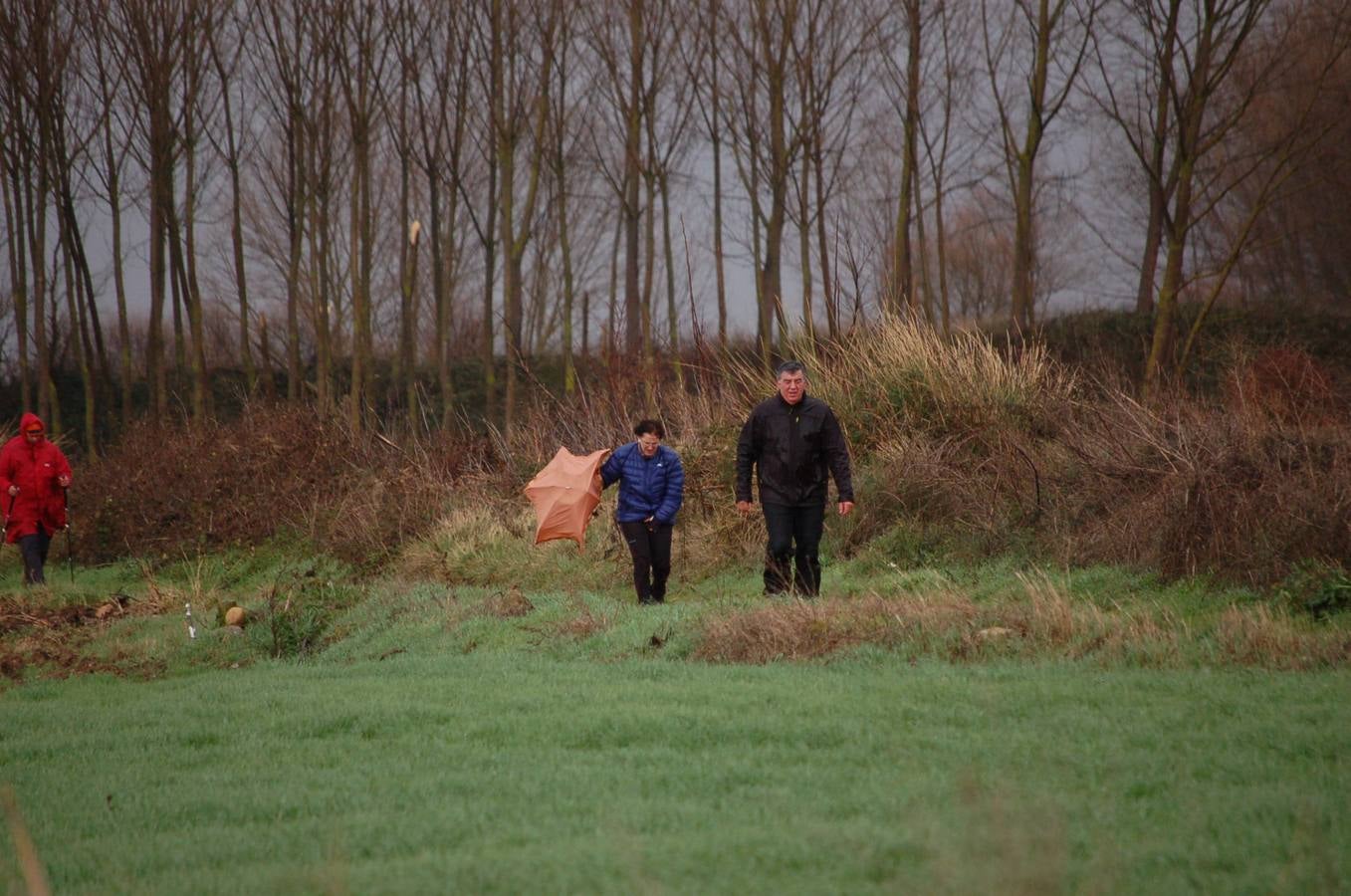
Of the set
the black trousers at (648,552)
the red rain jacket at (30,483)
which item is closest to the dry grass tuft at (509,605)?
the black trousers at (648,552)

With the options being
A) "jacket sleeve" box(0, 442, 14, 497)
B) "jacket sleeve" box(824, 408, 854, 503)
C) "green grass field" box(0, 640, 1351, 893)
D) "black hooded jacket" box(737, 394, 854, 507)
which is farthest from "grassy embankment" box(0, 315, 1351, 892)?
"jacket sleeve" box(0, 442, 14, 497)

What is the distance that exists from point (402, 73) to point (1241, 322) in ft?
60.0

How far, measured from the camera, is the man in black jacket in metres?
11.3

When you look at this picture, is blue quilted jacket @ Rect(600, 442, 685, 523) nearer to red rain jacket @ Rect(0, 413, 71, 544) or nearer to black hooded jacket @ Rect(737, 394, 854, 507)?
black hooded jacket @ Rect(737, 394, 854, 507)

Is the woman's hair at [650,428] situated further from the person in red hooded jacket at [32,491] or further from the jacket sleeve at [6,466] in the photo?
the jacket sleeve at [6,466]

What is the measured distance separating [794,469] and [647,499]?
168 cm

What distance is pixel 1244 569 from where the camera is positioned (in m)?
10.0

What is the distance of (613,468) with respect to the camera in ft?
41.3

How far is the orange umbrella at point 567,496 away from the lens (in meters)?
12.9

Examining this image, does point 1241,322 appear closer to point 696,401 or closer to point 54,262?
point 696,401

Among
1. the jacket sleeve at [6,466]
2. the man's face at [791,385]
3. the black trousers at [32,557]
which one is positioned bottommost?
the black trousers at [32,557]

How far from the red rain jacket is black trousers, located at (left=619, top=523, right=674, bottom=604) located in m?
8.05

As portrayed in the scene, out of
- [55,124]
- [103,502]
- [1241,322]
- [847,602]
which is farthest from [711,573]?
[55,124]

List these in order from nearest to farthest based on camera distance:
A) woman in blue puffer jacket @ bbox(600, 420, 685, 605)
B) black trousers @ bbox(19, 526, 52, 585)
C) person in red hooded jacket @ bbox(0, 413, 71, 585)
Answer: woman in blue puffer jacket @ bbox(600, 420, 685, 605) < person in red hooded jacket @ bbox(0, 413, 71, 585) < black trousers @ bbox(19, 526, 52, 585)
